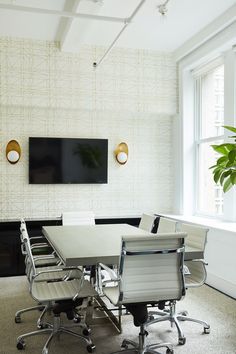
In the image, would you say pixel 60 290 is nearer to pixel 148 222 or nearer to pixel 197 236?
pixel 197 236

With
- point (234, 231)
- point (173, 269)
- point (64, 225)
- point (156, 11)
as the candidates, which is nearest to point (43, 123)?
point (64, 225)

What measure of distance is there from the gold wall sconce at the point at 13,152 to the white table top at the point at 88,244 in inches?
67.2

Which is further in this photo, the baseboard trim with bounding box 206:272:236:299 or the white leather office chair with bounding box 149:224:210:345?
the baseboard trim with bounding box 206:272:236:299

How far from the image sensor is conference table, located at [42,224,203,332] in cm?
284

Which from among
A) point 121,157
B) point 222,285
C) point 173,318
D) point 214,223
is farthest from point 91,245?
point 121,157

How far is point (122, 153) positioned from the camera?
6.28 m

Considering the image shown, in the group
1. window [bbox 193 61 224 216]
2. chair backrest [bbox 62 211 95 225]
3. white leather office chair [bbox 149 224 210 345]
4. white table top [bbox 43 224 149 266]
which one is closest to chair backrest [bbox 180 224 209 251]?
white leather office chair [bbox 149 224 210 345]

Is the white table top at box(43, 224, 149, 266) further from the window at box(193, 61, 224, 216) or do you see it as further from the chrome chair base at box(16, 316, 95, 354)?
the window at box(193, 61, 224, 216)

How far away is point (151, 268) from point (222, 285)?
2.35m

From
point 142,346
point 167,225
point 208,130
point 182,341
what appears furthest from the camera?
point 208,130

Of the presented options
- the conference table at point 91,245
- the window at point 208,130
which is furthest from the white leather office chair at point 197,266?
the window at point 208,130

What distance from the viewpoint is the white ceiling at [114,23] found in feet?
15.0

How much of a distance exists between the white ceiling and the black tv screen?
4.79 feet

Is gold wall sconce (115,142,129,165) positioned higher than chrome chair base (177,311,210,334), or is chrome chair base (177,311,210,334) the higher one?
gold wall sconce (115,142,129,165)
